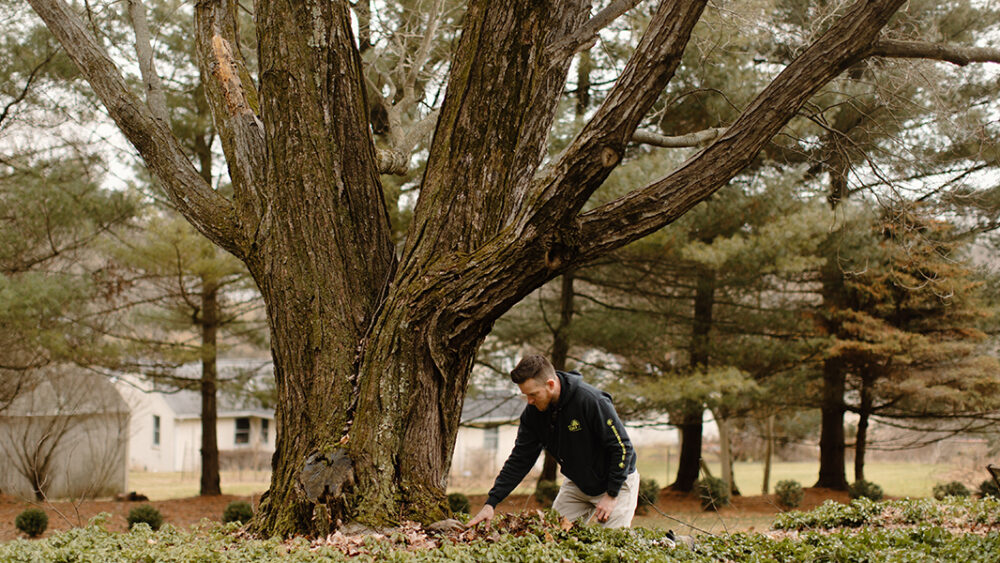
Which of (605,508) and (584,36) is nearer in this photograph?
(605,508)

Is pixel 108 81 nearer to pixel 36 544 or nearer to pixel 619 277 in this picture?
pixel 36 544

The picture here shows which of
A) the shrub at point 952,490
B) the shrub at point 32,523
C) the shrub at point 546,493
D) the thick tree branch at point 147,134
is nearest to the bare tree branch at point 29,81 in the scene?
the shrub at point 32,523

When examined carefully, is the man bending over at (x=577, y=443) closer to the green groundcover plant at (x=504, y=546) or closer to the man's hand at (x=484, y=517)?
the man's hand at (x=484, y=517)

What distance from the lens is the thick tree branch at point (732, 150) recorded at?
422 centimetres

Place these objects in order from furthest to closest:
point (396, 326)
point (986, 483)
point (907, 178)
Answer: point (986, 483)
point (907, 178)
point (396, 326)

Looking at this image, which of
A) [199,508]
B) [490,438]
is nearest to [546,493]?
[199,508]

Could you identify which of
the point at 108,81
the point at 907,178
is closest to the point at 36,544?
the point at 108,81

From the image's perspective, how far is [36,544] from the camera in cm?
395

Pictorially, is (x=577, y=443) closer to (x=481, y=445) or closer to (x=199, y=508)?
(x=199, y=508)

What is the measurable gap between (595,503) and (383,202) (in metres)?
2.51

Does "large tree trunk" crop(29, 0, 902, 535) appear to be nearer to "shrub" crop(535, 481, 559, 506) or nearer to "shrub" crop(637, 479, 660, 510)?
"shrub" crop(535, 481, 559, 506)

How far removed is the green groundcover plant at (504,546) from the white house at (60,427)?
8.94 metres

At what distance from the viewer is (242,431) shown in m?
30.3

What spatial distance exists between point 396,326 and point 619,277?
12.8 metres
